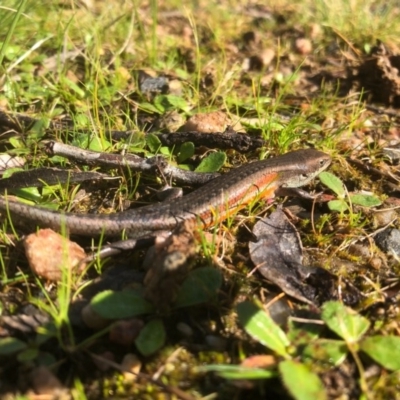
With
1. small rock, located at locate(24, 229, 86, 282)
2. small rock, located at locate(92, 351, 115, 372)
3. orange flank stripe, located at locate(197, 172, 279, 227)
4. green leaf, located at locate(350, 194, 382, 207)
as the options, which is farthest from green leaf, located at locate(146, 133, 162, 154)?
small rock, located at locate(92, 351, 115, 372)

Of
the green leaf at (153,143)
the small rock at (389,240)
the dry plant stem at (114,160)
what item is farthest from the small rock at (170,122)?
the small rock at (389,240)

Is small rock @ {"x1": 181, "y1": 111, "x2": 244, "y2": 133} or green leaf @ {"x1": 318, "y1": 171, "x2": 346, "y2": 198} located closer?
green leaf @ {"x1": 318, "y1": 171, "x2": 346, "y2": 198}

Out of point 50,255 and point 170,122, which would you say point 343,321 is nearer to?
point 50,255

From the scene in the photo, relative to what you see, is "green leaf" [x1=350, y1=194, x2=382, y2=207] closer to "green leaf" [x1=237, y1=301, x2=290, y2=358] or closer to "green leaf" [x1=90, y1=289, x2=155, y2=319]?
"green leaf" [x1=237, y1=301, x2=290, y2=358]

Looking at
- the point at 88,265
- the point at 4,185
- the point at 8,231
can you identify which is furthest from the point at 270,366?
the point at 4,185

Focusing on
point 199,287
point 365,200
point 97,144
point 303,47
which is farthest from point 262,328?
point 303,47

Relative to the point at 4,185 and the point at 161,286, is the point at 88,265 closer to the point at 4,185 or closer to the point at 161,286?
the point at 161,286
